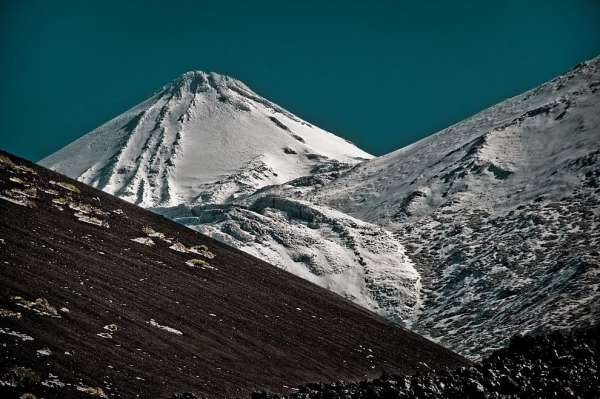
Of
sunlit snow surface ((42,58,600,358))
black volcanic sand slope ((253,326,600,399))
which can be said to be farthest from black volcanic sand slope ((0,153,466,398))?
sunlit snow surface ((42,58,600,358))

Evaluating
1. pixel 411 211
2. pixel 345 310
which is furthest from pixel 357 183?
pixel 345 310

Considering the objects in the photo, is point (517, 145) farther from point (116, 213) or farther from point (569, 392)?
point (569, 392)

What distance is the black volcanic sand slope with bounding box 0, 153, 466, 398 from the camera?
2855cm

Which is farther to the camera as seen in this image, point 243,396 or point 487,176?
point 487,176

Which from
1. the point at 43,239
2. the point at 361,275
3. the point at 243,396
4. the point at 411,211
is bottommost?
the point at 243,396

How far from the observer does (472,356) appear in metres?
82.4

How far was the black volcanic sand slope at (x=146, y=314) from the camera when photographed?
28.6 meters

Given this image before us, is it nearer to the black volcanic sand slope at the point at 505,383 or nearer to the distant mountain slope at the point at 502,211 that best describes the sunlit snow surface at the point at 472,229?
the distant mountain slope at the point at 502,211

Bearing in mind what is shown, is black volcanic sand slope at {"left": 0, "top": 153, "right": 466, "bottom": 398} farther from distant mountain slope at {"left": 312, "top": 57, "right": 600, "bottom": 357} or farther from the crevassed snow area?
the crevassed snow area

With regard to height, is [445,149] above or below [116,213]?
above

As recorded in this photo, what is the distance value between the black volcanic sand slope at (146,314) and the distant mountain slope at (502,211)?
3932 centimetres

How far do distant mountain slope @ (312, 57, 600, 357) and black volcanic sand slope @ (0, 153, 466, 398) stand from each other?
39319 mm

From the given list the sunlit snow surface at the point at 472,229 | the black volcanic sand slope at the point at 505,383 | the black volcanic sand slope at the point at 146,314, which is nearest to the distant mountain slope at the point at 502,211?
the sunlit snow surface at the point at 472,229

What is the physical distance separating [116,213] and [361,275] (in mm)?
72246
